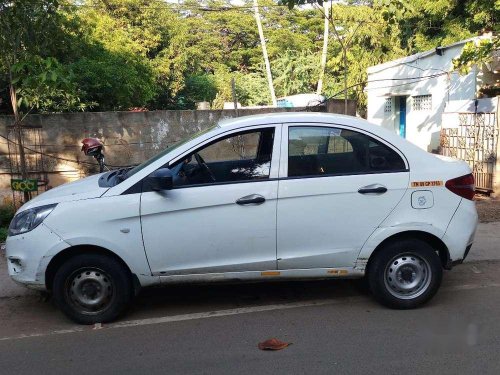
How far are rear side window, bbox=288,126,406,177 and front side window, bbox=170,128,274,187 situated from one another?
0.75 ft

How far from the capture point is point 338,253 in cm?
434

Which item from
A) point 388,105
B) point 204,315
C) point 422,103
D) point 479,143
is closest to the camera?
point 204,315

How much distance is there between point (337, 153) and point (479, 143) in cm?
655

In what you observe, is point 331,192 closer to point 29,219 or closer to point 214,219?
point 214,219

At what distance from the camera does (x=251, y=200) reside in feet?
13.7

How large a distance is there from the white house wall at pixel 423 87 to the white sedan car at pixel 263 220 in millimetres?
9800

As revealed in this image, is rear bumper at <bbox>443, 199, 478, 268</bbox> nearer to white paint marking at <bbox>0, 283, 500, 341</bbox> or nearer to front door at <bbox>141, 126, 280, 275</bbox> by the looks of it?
white paint marking at <bbox>0, 283, 500, 341</bbox>

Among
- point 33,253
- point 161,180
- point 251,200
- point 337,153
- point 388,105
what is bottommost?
point 33,253

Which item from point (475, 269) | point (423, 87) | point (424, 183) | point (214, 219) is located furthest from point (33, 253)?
point (423, 87)

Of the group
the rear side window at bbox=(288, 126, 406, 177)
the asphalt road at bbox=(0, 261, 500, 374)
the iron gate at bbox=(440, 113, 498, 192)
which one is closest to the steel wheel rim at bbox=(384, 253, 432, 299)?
the asphalt road at bbox=(0, 261, 500, 374)

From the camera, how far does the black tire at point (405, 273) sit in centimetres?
437

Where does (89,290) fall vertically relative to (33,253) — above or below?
below

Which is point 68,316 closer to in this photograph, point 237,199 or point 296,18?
point 237,199

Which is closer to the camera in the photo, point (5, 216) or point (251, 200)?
point (251, 200)
